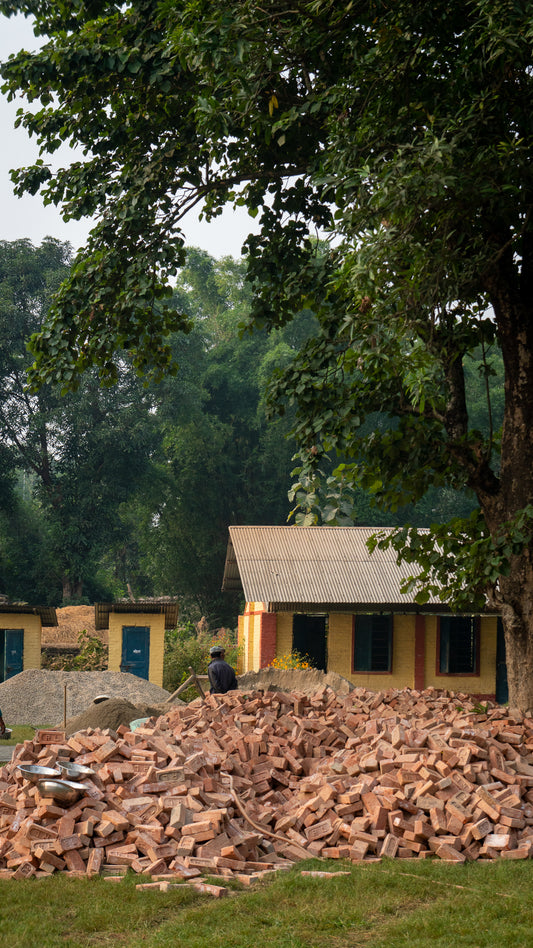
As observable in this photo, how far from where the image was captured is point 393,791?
880 centimetres

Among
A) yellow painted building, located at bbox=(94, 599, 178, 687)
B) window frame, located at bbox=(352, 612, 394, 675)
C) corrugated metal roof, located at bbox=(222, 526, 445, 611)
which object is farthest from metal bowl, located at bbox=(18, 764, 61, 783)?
window frame, located at bbox=(352, 612, 394, 675)

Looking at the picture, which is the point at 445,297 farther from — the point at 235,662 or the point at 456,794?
the point at 235,662

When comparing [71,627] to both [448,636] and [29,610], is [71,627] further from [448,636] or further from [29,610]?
[448,636]

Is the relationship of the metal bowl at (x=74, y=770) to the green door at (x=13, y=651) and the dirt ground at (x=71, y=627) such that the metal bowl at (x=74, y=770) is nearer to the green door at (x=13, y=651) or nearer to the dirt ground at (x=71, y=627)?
the green door at (x=13, y=651)

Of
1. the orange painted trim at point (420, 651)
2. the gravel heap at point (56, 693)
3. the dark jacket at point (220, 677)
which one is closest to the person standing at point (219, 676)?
the dark jacket at point (220, 677)

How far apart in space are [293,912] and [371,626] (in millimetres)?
18396

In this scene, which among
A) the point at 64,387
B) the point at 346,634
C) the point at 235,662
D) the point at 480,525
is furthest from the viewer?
the point at 235,662

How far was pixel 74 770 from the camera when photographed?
8.87 meters

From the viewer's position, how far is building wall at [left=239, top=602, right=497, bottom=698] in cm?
2448

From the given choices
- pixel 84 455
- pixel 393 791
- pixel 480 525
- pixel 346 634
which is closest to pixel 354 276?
pixel 480 525

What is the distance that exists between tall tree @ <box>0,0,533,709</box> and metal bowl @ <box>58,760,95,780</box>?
466 centimetres

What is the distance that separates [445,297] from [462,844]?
555 centimetres

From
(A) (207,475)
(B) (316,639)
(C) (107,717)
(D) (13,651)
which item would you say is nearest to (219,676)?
(C) (107,717)

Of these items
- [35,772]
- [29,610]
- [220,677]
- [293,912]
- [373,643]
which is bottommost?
[293,912]
